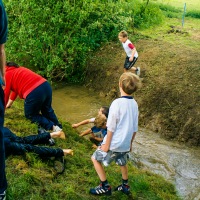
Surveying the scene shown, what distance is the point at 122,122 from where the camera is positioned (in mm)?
4516

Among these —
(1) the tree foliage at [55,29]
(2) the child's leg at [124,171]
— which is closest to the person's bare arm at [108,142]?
(2) the child's leg at [124,171]

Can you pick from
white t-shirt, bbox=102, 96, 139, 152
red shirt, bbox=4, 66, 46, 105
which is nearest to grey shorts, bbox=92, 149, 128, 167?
white t-shirt, bbox=102, 96, 139, 152

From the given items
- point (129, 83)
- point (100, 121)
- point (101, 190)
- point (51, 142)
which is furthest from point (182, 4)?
point (101, 190)

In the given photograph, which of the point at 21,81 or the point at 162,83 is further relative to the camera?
the point at 162,83

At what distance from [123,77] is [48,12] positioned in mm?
7546

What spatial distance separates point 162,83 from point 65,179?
635 cm

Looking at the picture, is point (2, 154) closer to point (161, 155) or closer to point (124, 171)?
point (124, 171)

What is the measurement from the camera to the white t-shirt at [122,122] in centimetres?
446

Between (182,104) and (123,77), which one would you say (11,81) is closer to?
(123,77)

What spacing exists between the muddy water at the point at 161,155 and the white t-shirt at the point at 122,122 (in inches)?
102

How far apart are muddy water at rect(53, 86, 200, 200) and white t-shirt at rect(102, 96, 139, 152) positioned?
8.53 ft

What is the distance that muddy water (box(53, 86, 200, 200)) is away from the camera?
282 inches

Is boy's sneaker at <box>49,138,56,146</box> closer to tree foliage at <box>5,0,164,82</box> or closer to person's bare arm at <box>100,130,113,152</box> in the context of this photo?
person's bare arm at <box>100,130,113,152</box>

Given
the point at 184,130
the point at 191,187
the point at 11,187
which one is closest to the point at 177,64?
the point at 184,130
